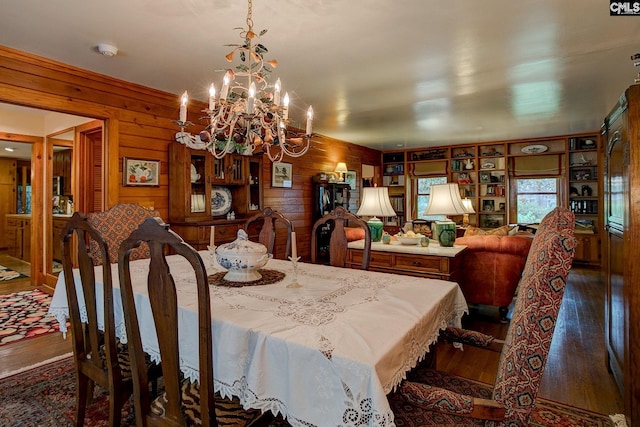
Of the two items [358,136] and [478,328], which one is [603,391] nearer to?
[478,328]

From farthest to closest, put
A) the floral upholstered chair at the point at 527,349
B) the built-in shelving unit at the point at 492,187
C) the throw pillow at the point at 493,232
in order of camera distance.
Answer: the built-in shelving unit at the point at 492,187 → the throw pillow at the point at 493,232 → the floral upholstered chair at the point at 527,349

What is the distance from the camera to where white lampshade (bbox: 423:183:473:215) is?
10.0 ft

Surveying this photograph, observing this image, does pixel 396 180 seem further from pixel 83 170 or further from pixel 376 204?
pixel 83 170

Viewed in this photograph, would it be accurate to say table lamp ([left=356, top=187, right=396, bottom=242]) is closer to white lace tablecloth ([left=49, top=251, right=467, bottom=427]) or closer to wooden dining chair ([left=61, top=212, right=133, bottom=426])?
white lace tablecloth ([left=49, top=251, right=467, bottom=427])

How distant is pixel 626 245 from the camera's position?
180 cm

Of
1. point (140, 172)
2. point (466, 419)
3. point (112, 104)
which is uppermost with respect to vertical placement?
point (112, 104)

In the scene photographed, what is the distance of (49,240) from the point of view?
184 inches

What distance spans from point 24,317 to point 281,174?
11.4ft

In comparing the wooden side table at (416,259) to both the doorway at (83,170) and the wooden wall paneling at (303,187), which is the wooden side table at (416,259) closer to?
the wooden wall paneling at (303,187)

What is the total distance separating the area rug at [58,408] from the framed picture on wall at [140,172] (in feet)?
6.23

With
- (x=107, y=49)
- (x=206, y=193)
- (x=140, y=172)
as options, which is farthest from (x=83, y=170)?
(x=107, y=49)

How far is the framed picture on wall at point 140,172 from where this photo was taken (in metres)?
3.59

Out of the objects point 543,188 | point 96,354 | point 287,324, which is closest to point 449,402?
point 287,324

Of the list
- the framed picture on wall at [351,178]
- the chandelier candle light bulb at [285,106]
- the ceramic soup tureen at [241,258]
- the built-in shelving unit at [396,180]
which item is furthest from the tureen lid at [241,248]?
the built-in shelving unit at [396,180]
